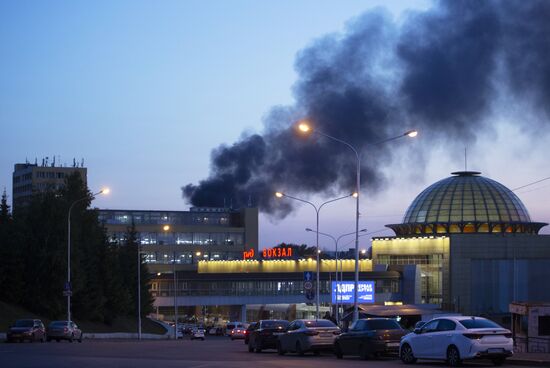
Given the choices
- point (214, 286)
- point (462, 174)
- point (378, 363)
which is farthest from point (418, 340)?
point (462, 174)

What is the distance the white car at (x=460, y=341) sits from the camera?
93.9 ft

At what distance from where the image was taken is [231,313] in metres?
132

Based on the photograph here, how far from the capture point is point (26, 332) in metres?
55.3

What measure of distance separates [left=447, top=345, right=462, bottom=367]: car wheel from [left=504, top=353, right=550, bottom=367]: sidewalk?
6.97ft

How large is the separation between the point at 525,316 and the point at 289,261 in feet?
332

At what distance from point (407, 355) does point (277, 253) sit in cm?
10519

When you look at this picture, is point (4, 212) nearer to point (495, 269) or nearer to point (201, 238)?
point (495, 269)

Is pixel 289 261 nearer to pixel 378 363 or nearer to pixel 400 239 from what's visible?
pixel 400 239

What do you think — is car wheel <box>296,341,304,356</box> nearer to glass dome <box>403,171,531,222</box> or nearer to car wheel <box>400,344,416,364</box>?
car wheel <box>400,344,416,364</box>

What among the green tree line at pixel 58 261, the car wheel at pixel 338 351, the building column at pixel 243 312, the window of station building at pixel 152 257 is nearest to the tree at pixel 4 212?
the green tree line at pixel 58 261

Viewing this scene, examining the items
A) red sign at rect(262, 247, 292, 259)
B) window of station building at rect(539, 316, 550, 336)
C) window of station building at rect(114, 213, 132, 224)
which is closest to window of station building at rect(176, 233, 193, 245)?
window of station building at rect(114, 213, 132, 224)

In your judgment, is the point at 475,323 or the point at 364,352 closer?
the point at 475,323

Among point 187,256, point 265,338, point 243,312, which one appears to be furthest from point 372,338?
point 187,256

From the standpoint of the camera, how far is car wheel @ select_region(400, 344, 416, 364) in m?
31.9
